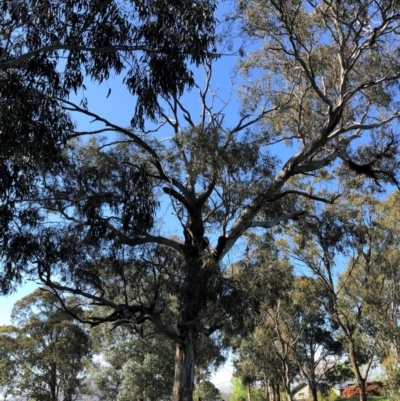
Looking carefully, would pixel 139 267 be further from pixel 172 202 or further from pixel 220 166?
pixel 220 166

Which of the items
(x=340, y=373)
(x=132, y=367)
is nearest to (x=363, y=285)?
(x=132, y=367)

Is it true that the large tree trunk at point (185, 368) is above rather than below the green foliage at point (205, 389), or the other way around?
below

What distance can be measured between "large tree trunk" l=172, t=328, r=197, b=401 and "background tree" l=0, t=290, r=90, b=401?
13.7 meters

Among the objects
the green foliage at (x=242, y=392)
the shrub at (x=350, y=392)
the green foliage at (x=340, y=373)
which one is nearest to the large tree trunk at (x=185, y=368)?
the green foliage at (x=242, y=392)

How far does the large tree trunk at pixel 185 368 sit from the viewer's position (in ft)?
29.7

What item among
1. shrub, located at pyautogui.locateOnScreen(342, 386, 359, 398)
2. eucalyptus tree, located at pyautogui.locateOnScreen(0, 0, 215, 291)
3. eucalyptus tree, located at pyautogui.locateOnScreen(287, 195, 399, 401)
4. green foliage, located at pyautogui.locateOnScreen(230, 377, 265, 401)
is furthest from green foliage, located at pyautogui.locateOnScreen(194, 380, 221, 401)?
eucalyptus tree, located at pyautogui.locateOnScreen(0, 0, 215, 291)

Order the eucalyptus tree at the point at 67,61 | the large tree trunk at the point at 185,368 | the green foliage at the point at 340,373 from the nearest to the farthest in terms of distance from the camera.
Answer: the eucalyptus tree at the point at 67,61, the large tree trunk at the point at 185,368, the green foliage at the point at 340,373

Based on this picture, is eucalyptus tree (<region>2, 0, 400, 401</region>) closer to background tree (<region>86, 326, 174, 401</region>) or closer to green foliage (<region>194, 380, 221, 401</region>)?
background tree (<region>86, 326, 174, 401</region>)

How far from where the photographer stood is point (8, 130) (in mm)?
5668

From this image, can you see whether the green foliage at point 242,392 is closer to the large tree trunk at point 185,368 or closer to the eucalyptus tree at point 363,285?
the eucalyptus tree at point 363,285

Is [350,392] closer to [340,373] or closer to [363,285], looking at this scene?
[340,373]

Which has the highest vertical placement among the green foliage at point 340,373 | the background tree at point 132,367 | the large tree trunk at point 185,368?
the green foliage at point 340,373

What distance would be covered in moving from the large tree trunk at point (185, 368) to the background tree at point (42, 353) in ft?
45.1

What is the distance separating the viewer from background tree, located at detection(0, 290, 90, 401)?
2200cm
